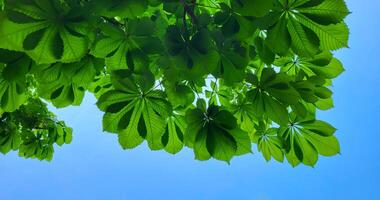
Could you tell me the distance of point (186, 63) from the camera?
1950 millimetres

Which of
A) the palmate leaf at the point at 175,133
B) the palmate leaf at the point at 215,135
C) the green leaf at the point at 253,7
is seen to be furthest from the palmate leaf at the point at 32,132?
the green leaf at the point at 253,7

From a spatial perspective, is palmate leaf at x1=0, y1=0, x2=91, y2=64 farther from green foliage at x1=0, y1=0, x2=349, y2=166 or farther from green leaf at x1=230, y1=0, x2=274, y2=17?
green leaf at x1=230, y1=0, x2=274, y2=17

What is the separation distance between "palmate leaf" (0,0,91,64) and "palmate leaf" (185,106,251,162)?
→ 775 millimetres

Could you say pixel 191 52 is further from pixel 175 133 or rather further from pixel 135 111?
pixel 175 133

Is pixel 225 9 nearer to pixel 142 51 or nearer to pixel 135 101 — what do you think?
pixel 142 51

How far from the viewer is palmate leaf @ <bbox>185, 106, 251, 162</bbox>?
216 centimetres

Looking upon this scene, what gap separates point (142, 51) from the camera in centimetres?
208

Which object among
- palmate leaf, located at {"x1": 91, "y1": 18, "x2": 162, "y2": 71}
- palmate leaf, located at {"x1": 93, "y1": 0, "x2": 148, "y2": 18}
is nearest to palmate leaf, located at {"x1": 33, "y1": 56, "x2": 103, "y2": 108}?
palmate leaf, located at {"x1": 91, "y1": 18, "x2": 162, "y2": 71}

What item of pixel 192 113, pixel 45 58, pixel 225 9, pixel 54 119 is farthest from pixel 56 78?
pixel 54 119

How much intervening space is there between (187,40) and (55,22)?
2.19ft

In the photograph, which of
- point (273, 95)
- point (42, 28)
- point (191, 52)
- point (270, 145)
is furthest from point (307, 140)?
point (42, 28)

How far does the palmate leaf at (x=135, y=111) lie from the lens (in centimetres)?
215

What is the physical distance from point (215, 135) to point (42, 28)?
3.53ft

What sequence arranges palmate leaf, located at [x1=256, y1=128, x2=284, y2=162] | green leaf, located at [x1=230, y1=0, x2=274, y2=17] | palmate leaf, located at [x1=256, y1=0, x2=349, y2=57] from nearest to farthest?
green leaf, located at [x1=230, y1=0, x2=274, y2=17] < palmate leaf, located at [x1=256, y1=0, x2=349, y2=57] < palmate leaf, located at [x1=256, y1=128, x2=284, y2=162]
